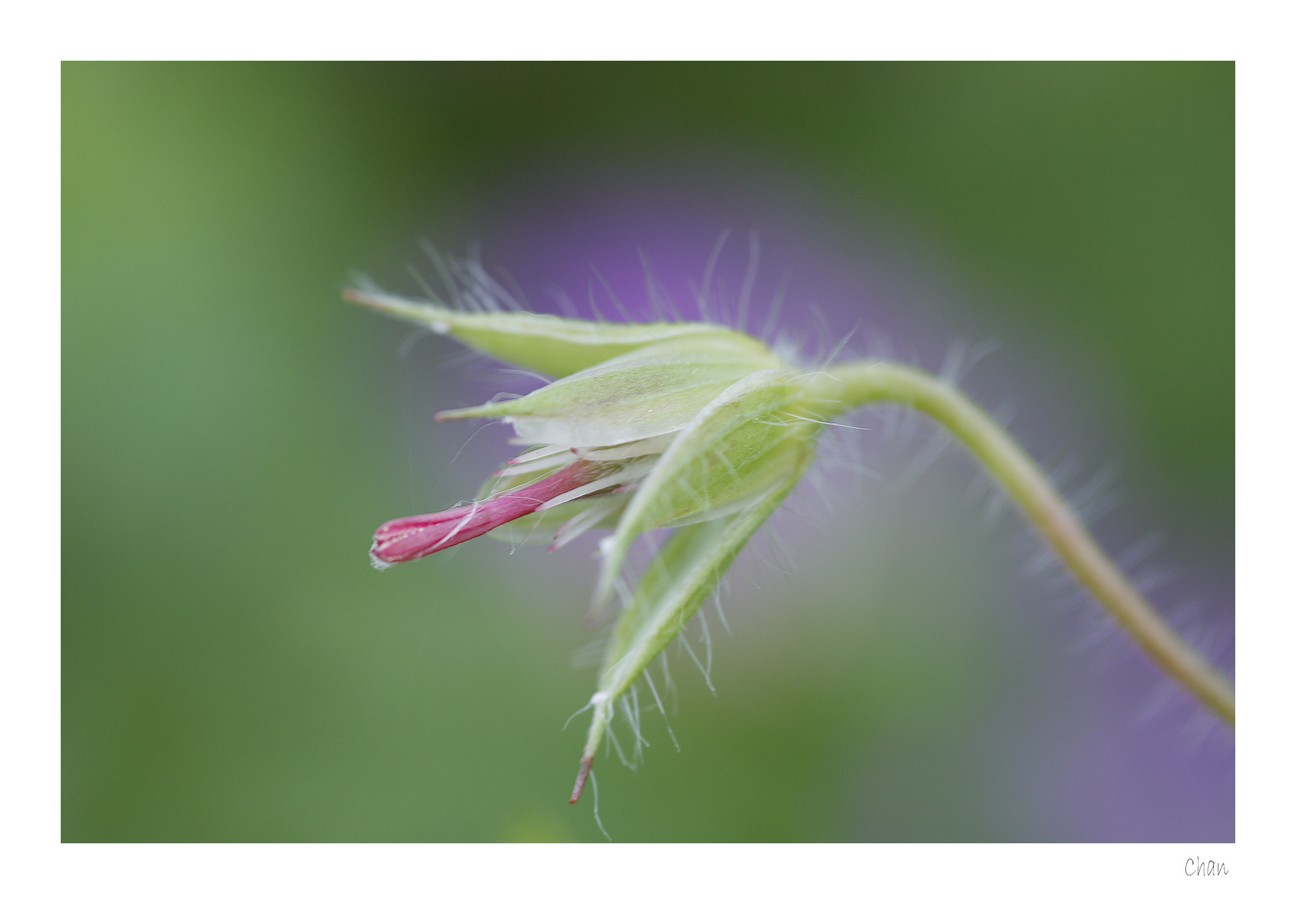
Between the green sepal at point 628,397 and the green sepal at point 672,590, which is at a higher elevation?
the green sepal at point 628,397

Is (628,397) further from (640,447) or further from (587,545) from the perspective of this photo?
(587,545)

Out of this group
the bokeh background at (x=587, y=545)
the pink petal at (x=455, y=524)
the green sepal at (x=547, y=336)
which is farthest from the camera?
the bokeh background at (x=587, y=545)

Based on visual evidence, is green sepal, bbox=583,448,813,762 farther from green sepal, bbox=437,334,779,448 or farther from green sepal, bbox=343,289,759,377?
green sepal, bbox=343,289,759,377

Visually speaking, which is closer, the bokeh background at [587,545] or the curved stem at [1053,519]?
the curved stem at [1053,519]

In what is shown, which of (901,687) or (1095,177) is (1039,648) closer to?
(901,687)

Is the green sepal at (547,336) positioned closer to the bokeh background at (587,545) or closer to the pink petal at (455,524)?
the pink petal at (455,524)

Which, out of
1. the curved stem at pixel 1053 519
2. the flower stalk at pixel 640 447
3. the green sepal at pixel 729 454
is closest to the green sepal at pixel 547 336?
the flower stalk at pixel 640 447
